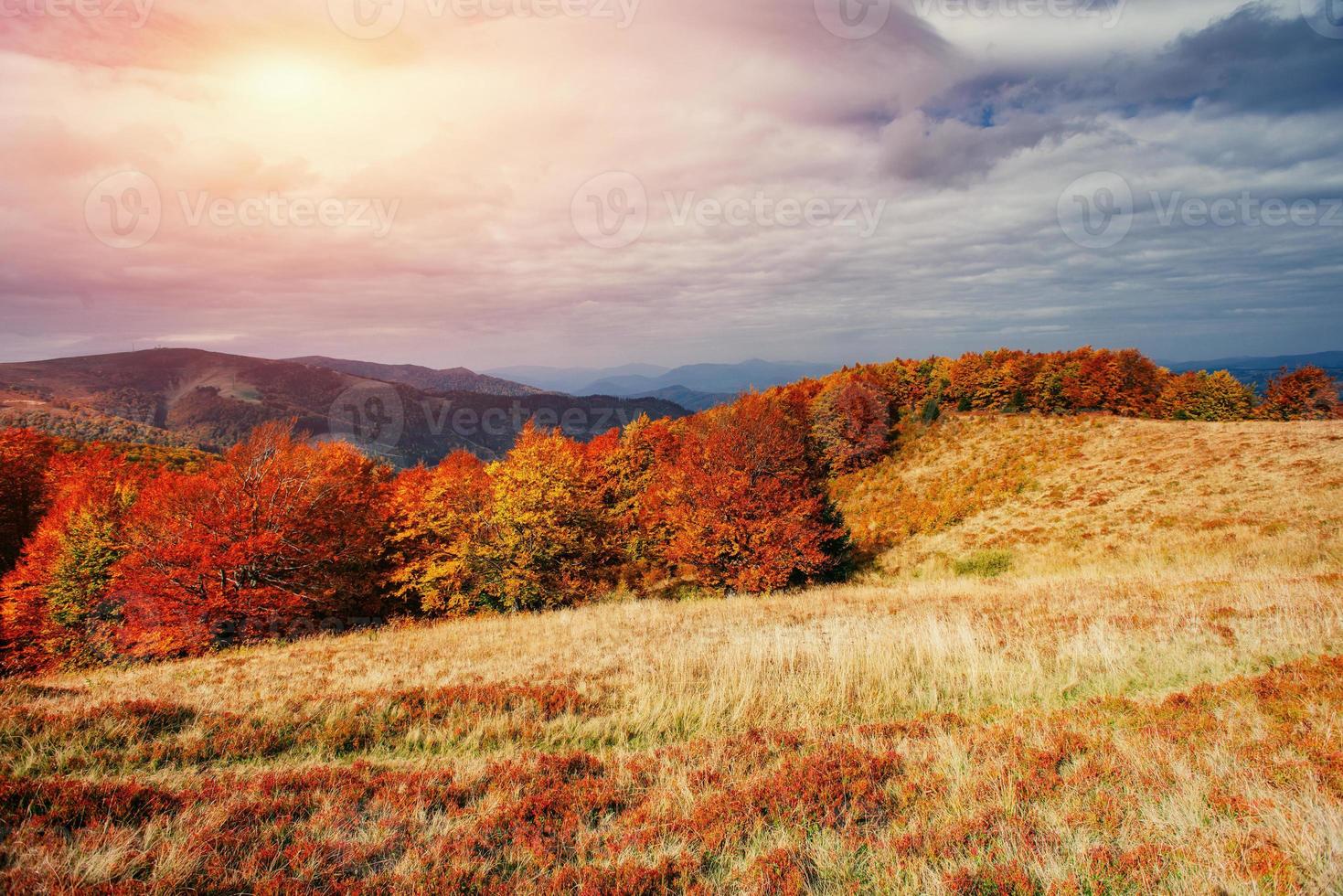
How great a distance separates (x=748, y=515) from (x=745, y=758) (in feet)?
81.3

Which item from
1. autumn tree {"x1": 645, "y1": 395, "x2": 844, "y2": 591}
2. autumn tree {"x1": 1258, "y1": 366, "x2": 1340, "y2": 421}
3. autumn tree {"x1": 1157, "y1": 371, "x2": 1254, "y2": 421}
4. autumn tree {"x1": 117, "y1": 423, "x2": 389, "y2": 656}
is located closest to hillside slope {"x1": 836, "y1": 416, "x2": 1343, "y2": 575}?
autumn tree {"x1": 645, "y1": 395, "x2": 844, "y2": 591}

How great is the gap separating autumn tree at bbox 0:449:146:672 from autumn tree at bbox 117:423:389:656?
6.06m

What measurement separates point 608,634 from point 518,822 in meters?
10.4

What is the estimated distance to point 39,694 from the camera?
32.4 feet

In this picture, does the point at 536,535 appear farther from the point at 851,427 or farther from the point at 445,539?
the point at 851,427

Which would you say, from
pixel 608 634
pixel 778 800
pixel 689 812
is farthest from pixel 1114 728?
pixel 608 634

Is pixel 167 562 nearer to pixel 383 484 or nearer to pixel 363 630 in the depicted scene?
pixel 363 630

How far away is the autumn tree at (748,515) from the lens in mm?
29672

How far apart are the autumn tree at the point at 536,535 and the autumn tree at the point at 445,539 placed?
722 millimetres

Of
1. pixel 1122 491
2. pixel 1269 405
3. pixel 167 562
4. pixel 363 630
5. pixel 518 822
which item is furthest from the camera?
pixel 1269 405

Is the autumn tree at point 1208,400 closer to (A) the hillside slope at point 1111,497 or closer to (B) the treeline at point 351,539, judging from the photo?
(A) the hillside slope at point 1111,497

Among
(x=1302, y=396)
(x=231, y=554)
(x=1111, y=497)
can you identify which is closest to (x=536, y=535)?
(x=231, y=554)

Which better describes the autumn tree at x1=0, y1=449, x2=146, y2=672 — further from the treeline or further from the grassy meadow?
the grassy meadow

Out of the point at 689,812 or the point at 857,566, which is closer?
the point at 689,812
